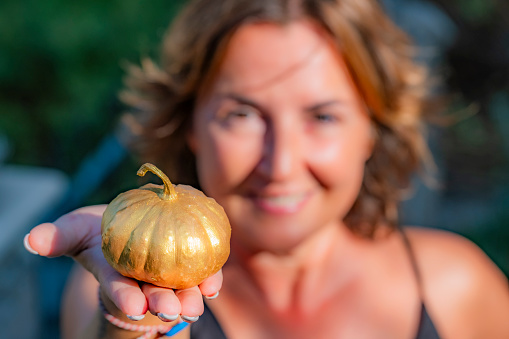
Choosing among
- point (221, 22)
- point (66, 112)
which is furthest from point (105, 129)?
point (221, 22)

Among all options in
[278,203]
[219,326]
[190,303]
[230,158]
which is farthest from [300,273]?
[190,303]

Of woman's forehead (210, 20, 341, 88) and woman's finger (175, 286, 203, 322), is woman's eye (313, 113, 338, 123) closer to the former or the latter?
woman's forehead (210, 20, 341, 88)

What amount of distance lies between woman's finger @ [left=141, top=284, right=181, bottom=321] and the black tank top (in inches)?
30.7

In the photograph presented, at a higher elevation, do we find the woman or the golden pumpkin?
the golden pumpkin

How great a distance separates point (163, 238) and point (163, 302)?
4.5 inches

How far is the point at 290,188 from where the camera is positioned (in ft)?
5.42

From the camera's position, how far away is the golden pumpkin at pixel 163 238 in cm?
103

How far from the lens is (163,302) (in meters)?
1.01

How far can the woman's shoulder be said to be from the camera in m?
2.03

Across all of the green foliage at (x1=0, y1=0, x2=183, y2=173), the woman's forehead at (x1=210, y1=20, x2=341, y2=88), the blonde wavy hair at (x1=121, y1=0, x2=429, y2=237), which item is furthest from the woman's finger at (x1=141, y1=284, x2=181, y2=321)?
the green foliage at (x1=0, y1=0, x2=183, y2=173)

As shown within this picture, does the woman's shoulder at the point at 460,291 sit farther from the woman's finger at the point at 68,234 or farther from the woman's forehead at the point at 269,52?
the woman's finger at the point at 68,234

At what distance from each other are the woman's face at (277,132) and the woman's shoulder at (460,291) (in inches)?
23.5

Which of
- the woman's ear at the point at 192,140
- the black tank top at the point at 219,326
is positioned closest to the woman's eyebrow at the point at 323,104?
the woman's ear at the point at 192,140

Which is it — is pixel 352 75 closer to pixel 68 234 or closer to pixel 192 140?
pixel 192 140
